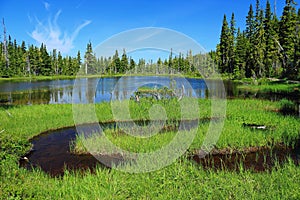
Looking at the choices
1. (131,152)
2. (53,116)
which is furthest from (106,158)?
(53,116)

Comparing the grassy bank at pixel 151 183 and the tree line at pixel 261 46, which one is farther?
the tree line at pixel 261 46

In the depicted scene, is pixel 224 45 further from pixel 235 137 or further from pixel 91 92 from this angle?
pixel 235 137

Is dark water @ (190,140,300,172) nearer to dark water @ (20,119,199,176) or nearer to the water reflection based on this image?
dark water @ (20,119,199,176)

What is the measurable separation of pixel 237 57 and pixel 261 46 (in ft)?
19.5

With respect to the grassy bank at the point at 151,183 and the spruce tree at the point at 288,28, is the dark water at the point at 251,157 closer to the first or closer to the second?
the grassy bank at the point at 151,183

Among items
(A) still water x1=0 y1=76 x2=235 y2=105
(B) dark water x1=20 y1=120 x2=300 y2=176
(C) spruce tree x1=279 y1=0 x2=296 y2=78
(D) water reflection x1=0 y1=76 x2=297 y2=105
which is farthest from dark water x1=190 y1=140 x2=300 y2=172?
(C) spruce tree x1=279 y1=0 x2=296 y2=78

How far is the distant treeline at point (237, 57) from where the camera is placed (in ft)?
118

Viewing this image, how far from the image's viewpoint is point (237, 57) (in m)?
46.9

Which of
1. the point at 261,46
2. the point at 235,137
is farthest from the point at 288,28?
the point at 235,137

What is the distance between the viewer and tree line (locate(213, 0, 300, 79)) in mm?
37375

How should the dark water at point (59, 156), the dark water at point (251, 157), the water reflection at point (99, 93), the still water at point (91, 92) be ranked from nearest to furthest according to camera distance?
the dark water at point (251, 157) → the dark water at point (59, 156) → the water reflection at point (99, 93) → the still water at point (91, 92)

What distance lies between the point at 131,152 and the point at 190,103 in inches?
312

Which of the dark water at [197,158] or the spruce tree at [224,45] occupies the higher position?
the spruce tree at [224,45]

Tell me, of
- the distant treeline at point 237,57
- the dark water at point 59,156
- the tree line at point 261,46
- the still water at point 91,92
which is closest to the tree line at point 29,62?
the distant treeline at point 237,57
